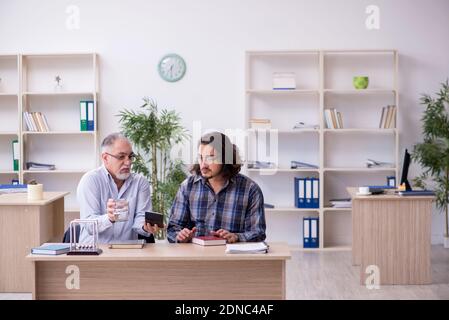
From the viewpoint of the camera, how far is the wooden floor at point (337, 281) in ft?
18.8

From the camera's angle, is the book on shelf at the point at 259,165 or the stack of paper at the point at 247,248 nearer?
the stack of paper at the point at 247,248

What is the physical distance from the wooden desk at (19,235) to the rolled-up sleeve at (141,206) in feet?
4.67


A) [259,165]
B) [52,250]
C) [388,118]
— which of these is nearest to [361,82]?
[388,118]

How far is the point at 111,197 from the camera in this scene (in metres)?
4.52

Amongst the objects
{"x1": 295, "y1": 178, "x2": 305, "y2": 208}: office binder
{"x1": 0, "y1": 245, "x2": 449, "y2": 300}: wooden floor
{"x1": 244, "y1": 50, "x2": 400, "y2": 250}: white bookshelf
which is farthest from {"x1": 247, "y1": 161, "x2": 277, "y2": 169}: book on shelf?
{"x1": 0, "y1": 245, "x2": 449, "y2": 300}: wooden floor

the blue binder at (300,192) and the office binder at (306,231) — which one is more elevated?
the blue binder at (300,192)

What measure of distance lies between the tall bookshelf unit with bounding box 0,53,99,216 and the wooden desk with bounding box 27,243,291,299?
14.3 ft

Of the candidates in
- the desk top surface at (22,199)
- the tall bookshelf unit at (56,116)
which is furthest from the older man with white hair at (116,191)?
the tall bookshelf unit at (56,116)

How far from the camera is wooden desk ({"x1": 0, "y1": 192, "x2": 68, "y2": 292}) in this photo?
225 inches

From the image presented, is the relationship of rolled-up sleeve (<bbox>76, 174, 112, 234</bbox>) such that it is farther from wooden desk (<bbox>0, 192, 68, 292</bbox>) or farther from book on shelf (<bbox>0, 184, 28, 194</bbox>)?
book on shelf (<bbox>0, 184, 28, 194</bbox>)

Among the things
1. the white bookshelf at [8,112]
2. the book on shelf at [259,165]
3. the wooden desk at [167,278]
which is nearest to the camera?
the wooden desk at [167,278]

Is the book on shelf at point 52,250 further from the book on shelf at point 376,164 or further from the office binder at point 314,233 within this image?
the book on shelf at point 376,164

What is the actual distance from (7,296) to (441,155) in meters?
4.66

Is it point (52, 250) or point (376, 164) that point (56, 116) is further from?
point (52, 250)
